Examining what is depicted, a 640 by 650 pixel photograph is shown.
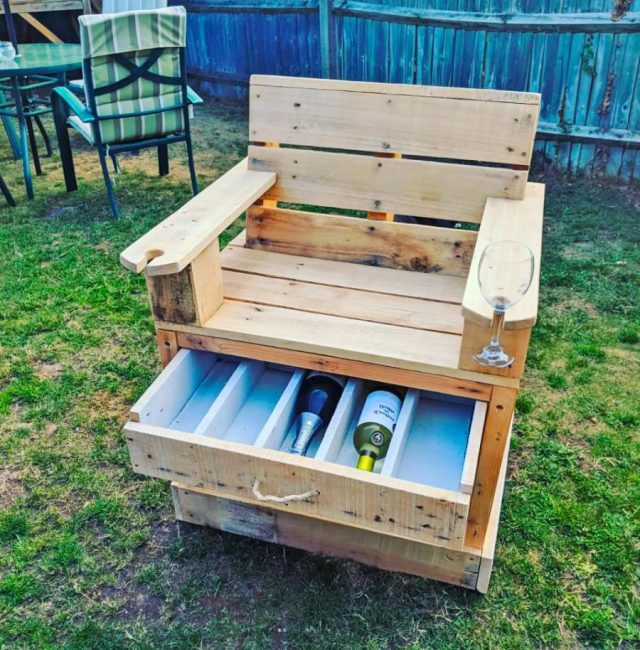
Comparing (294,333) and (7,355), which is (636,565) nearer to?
(294,333)

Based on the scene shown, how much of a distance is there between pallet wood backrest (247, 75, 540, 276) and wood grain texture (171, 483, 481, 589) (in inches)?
39.5

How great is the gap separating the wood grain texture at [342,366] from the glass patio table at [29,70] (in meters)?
3.38

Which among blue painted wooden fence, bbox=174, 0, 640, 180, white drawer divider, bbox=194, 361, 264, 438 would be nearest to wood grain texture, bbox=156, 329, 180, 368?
white drawer divider, bbox=194, 361, 264, 438

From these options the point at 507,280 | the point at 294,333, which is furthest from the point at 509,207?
the point at 294,333

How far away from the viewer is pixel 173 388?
2.10m

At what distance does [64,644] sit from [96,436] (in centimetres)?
92

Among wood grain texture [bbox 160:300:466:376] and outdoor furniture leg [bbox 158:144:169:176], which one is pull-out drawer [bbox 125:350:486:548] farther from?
outdoor furniture leg [bbox 158:144:169:176]

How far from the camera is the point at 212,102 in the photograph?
7719 millimetres

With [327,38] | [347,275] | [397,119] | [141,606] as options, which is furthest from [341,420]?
[327,38]

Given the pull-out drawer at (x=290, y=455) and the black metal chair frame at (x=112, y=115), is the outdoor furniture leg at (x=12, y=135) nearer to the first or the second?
the black metal chair frame at (x=112, y=115)

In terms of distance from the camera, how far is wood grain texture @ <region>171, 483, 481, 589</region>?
201cm

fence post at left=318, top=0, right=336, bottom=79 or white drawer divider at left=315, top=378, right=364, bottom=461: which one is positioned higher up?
fence post at left=318, top=0, right=336, bottom=79

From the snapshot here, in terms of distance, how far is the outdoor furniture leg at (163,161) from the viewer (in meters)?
5.37

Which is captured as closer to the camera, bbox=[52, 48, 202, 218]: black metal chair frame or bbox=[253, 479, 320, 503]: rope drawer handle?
bbox=[253, 479, 320, 503]: rope drawer handle
